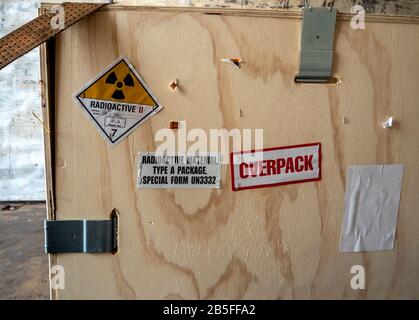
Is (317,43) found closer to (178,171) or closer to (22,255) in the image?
(178,171)

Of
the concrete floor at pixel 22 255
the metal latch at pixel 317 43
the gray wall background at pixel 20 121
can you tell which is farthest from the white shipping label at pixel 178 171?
the gray wall background at pixel 20 121

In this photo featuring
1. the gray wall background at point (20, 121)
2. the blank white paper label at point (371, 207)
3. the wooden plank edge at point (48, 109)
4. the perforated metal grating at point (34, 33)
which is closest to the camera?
the perforated metal grating at point (34, 33)

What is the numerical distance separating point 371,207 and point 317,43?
0.48 meters

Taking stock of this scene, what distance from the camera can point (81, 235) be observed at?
0.81m

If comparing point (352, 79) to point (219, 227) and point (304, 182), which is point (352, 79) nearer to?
point (304, 182)

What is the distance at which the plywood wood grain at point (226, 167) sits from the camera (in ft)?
2.55

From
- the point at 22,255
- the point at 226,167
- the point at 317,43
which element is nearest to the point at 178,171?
the point at 226,167

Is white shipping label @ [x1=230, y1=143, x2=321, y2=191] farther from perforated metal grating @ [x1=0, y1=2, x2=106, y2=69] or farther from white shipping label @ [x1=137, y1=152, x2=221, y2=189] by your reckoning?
perforated metal grating @ [x1=0, y1=2, x2=106, y2=69]

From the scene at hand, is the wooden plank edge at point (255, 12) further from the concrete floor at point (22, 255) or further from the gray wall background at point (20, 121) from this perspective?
the gray wall background at point (20, 121)

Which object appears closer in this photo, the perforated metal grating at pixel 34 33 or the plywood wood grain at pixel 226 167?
the perforated metal grating at pixel 34 33

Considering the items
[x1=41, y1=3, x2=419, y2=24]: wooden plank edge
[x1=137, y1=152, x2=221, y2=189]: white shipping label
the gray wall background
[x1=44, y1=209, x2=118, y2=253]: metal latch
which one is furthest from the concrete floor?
[x1=41, y1=3, x2=419, y2=24]: wooden plank edge

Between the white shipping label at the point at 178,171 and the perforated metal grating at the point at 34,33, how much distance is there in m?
0.34

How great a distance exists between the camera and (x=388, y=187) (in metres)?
0.88
